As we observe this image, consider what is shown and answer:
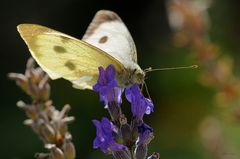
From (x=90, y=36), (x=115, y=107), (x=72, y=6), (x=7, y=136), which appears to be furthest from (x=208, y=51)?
(x=72, y=6)

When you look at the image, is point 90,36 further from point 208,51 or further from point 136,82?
point 208,51

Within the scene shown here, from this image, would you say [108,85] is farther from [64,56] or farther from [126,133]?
[64,56]

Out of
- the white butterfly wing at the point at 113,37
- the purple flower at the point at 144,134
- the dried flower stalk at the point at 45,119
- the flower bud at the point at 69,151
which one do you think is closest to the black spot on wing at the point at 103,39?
the white butterfly wing at the point at 113,37

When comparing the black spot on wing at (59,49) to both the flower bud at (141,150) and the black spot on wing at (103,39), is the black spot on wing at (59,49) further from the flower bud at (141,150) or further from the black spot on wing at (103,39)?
the flower bud at (141,150)

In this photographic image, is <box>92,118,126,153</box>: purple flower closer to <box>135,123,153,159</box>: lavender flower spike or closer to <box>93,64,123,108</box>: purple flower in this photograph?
<box>135,123,153,159</box>: lavender flower spike

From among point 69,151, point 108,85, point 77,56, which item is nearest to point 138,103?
point 108,85

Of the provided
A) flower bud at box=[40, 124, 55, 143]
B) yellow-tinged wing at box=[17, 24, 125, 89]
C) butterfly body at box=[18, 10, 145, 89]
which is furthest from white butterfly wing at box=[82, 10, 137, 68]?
Result: flower bud at box=[40, 124, 55, 143]
